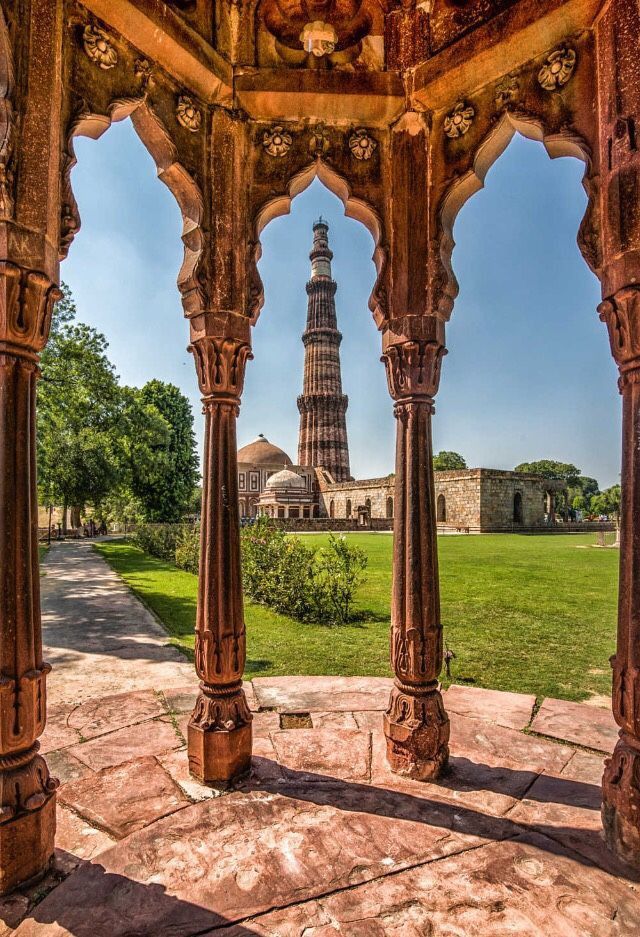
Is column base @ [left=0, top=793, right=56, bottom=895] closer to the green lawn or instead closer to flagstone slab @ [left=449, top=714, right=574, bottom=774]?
flagstone slab @ [left=449, top=714, right=574, bottom=774]

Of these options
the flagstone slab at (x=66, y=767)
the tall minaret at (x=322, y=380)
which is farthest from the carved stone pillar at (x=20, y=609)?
the tall minaret at (x=322, y=380)

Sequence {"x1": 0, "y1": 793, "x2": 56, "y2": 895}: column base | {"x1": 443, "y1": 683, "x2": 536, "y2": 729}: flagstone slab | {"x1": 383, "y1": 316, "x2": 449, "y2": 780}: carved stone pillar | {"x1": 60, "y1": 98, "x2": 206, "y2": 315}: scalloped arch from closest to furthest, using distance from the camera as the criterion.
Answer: {"x1": 0, "y1": 793, "x2": 56, "y2": 895}: column base, {"x1": 60, "y1": 98, "x2": 206, "y2": 315}: scalloped arch, {"x1": 383, "y1": 316, "x2": 449, "y2": 780}: carved stone pillar, {"x1": 443, "y1": 683, "x2": 536, "y2": 729}: flagstone slab

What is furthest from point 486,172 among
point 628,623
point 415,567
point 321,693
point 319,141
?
point 321,693

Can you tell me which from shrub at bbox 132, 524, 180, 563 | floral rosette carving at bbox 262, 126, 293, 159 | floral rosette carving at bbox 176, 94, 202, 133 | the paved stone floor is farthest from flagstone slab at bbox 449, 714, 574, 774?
shrub at bbox 132, 524, 180, 563

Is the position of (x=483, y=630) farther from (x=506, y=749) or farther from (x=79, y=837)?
(x=79, y=837)

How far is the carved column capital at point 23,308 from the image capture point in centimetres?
211

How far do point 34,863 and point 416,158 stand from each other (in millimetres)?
3830

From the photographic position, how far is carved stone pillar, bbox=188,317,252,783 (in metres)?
2.86

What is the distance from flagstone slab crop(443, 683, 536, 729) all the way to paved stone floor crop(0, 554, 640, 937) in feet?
0.12

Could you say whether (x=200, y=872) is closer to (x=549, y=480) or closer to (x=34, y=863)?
(x=34, y=863)

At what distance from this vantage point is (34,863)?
6.75 feet

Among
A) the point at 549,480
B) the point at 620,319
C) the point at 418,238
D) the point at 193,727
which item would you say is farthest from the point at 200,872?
the point at 549,480

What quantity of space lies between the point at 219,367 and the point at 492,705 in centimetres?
294

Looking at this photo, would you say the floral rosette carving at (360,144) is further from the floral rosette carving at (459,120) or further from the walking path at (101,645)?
the walking path at (101,645)
